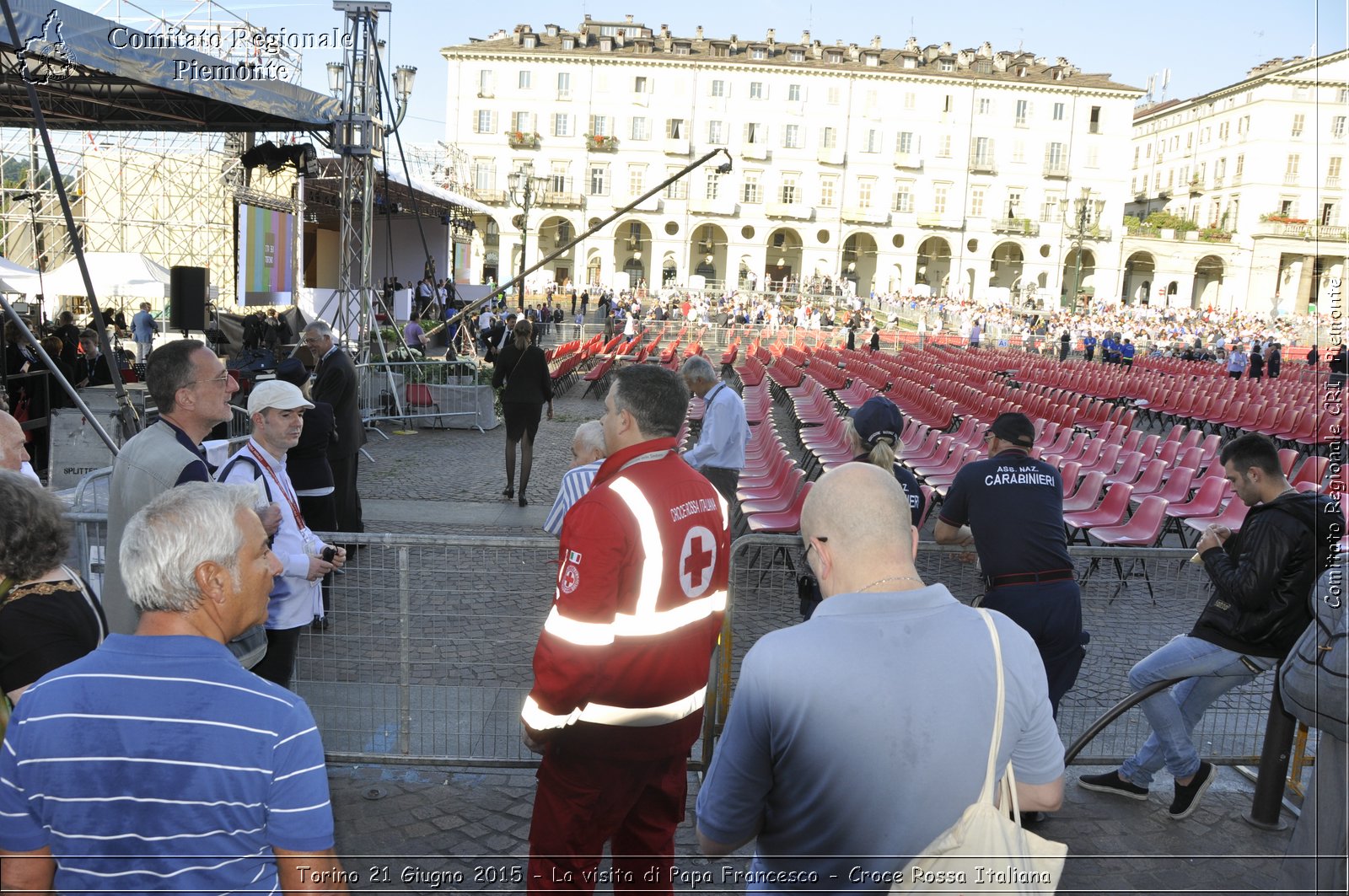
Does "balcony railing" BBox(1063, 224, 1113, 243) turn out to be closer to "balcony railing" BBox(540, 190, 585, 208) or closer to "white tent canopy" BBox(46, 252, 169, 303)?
"balcony railing" BBox(540, 190, 585, 208)

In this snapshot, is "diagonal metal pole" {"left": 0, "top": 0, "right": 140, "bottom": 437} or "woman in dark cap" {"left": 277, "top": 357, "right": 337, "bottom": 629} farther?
"woman in dark cap" {"left": 277, "top": 357, "right": 337, "bottom": 629}

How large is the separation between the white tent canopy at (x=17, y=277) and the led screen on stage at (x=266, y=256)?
10.0 m

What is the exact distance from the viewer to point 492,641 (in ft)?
15.6

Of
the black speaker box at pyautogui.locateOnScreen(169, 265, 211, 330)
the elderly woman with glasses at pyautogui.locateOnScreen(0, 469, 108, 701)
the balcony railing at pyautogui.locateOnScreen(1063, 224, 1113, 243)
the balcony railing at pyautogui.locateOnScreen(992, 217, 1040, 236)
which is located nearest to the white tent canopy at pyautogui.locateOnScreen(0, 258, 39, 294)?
the black speaker box at pyautogui.locateOnScreen(169, 265, 211, 330)

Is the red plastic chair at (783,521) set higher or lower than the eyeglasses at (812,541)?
lower

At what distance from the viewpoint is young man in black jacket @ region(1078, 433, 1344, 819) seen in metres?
3.49

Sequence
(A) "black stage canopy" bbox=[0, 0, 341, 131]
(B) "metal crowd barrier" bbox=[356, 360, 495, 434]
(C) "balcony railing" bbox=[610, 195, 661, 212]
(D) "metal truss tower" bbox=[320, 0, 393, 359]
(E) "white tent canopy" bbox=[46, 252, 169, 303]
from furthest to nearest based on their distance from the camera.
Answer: (C) "balcony railing" bbox=[610, 195, 661, 212]
(E) "white tent canopy" bbox=[46, 252, 169, 303]
(B) "metal crowd barrier" bbox=[356, 360, 495, 434]
(D) "metal truss tower" bbox=[320, 0, 393, 359]
(A) "black stage canopy" bbox=[0, 0, 341, 131]

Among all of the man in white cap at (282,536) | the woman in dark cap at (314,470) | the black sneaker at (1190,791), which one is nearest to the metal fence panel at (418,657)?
the man in white cap at (282,536)

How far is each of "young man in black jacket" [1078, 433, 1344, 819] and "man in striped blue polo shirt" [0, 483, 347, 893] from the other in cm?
327

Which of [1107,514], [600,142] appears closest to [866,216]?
[600,142]

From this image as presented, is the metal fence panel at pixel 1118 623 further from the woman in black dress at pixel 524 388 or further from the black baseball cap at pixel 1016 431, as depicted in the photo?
the woman in black dress at pixel 524 388

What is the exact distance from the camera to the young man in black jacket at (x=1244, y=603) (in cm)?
349

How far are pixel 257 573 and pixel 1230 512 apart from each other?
8755 millimetres

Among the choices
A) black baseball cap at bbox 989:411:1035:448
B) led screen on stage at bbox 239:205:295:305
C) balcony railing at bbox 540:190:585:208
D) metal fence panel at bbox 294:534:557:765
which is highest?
balcony railing at bbox 540:190:585:208
